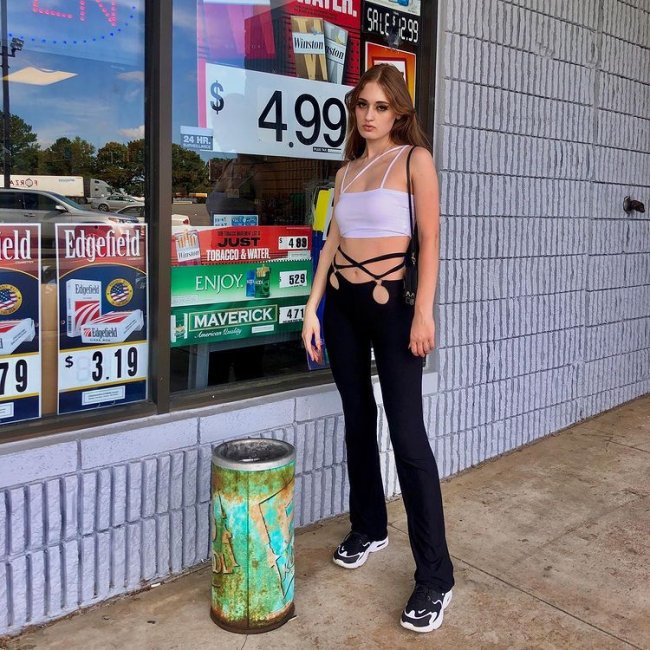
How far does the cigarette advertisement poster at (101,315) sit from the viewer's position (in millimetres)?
2945

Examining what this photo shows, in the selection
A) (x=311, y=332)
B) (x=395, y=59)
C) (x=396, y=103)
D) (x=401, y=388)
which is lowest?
(x=401, y=388)

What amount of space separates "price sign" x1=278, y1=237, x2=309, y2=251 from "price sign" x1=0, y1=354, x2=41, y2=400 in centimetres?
128

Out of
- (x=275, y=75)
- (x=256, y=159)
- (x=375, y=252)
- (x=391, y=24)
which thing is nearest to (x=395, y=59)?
(x=391, y=24)

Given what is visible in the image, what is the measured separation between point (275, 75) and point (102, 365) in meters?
1.55

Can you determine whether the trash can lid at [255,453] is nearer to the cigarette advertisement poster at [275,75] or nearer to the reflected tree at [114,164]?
the reflected tree at [114,164]

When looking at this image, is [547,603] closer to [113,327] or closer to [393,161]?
[393,161]

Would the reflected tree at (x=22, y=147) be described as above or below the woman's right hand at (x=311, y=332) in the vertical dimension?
above

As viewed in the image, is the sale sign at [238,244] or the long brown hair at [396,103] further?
the sale sign at [238,244]

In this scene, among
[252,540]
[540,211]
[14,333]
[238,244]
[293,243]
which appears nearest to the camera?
[252,540]

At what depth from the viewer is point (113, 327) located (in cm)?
307

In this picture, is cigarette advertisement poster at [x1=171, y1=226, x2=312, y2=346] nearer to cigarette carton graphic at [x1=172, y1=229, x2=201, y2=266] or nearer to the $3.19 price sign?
cigarette carton graphic at [x1=172, y1=229, x2=201, y2=266]

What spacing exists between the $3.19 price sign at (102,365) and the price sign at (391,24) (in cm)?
202

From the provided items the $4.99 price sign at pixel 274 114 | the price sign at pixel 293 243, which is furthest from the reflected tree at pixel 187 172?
the price sign at pixel 293 243

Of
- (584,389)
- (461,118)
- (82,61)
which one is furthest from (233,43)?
(584,389)
